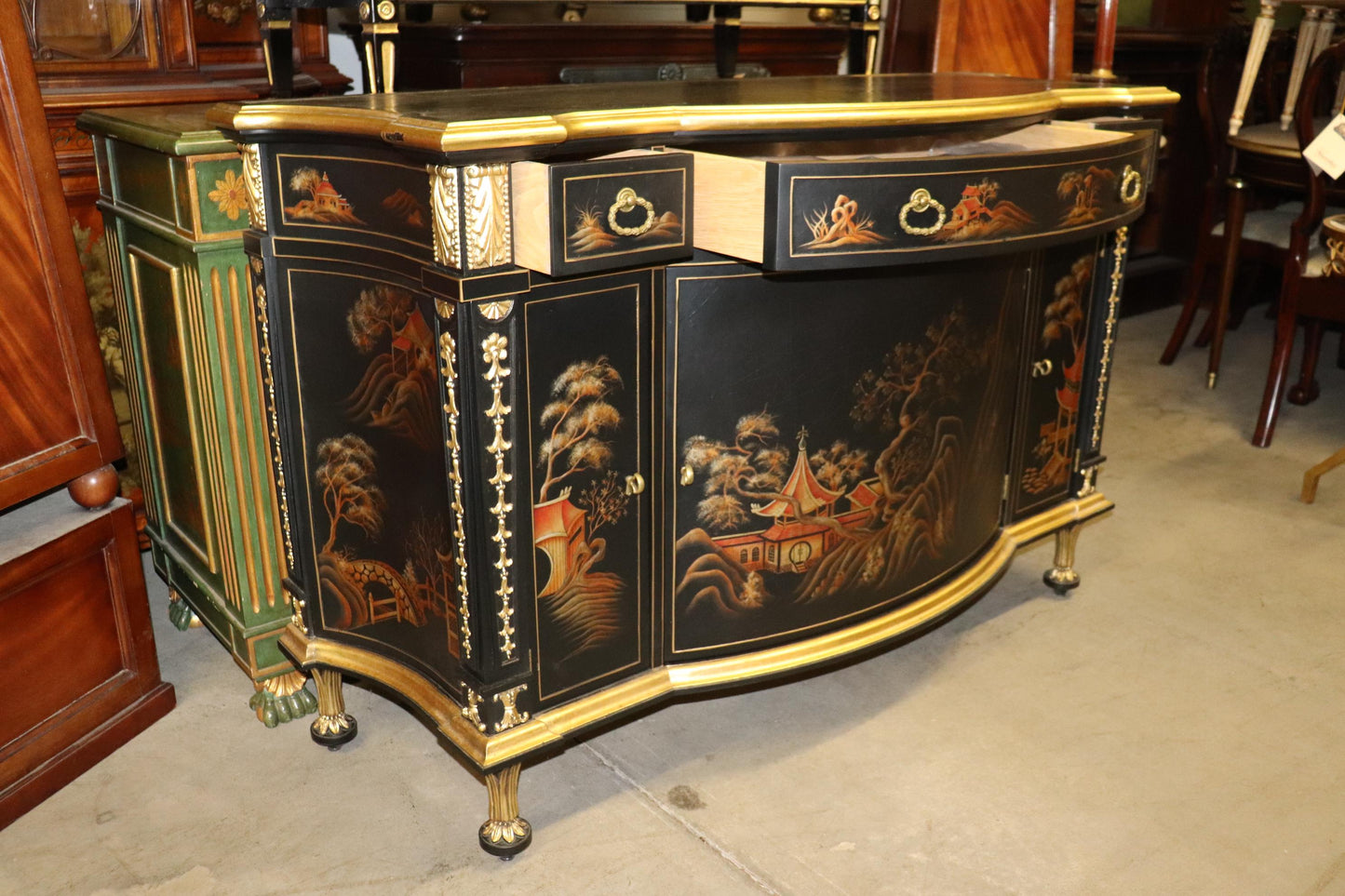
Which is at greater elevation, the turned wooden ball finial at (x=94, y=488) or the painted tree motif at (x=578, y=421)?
the painted tree motif at (x=578, y=421)

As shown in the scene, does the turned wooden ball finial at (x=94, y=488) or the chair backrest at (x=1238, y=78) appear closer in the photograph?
the turned wooden ball finial at (x=94, y=488)

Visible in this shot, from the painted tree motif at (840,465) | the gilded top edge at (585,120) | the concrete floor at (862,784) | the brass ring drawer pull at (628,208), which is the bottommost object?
the concrete floor at (862,784)

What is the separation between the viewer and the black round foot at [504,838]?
1.74 metres

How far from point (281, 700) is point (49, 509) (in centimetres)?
50

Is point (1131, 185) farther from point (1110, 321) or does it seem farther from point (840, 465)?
point (840, 465)

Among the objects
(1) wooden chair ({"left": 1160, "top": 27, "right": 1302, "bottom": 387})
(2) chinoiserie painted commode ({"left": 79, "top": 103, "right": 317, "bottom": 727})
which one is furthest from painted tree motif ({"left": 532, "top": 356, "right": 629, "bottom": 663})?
(1) wooden chair ({"left": 1160, "top": 27, "right": 1302, "bottom": 387})

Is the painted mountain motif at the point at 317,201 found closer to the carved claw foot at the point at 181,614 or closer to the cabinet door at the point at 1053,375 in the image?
the carved claw foot at the point at 181,614

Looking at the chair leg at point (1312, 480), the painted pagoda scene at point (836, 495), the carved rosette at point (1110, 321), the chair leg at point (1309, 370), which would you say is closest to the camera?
the painted pagoda scene at point (836, 495)

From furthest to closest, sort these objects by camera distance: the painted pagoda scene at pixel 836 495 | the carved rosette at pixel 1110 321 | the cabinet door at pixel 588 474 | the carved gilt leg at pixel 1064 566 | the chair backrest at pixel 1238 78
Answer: the chair backrest at pixel 1238 78 < the carved gilt leg at pixel 1064 566 < the carved rosette at pixel 1110 321 < the painted pagoda scene at pixel 836 495 < the cabinet door at pixel 588 474

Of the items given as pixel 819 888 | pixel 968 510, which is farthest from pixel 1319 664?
pixel 819 888

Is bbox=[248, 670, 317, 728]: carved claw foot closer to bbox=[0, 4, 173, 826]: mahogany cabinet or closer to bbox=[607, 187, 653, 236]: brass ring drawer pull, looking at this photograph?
bbox=[0, 4, 173, 826]: mahogany cabinet

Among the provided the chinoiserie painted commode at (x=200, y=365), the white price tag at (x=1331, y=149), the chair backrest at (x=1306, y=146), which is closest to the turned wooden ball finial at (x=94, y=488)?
the chinoiserie painted commode at (x=200, y=365)

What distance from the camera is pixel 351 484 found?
1781 millimetres

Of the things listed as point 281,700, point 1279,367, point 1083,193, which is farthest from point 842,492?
point 1279,367
